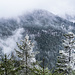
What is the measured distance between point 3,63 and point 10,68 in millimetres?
773

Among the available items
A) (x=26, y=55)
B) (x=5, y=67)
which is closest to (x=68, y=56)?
(x=26, y=55)

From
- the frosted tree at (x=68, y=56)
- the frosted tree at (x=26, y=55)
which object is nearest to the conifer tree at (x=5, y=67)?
the frosted tree at (x=26, y=55)

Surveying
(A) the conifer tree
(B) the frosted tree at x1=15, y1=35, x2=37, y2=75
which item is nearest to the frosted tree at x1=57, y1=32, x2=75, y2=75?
(B) the frosted tree at x1=15, y1=35, x2=37, y2=75

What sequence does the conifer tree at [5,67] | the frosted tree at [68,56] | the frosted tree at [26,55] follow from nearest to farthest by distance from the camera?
the conifer tree at [5,67] → the frosted tree at [26,55] → the frosted tree at [68,56]

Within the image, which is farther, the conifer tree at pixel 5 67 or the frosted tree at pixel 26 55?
the frosted tree at pixel 26 55

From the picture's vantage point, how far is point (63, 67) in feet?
47.8

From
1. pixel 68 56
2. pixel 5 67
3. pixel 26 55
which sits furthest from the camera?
pixel 68 56

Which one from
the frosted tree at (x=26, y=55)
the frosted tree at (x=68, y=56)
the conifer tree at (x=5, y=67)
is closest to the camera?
the conifer tree at (x=5, y=67)

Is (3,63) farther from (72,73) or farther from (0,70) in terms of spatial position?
(72,73)

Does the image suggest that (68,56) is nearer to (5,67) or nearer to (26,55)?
(26,55)

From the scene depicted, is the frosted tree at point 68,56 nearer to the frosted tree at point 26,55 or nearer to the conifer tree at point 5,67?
the frosted tree at point 26,55

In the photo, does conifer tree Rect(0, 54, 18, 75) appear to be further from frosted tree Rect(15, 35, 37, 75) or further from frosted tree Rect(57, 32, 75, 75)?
frosted tree Rect(57, 32, 75, 75)

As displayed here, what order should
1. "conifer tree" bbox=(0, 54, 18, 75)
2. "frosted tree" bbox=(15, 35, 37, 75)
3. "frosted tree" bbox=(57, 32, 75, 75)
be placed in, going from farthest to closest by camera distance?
"frosted tree" bbox=(57, 32, 75, 75), "frosted tree" bbox=(15, 35, 37, 75), "conifer tree" bbox=(0, 54, 18, 75)

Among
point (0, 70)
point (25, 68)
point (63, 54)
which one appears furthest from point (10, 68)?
point (63, 54)
